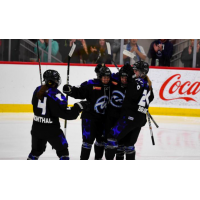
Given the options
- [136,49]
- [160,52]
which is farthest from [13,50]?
[160,52]

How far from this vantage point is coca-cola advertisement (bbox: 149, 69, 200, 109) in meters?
6.94

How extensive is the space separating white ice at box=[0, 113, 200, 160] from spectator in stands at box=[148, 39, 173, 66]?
1.32 meters

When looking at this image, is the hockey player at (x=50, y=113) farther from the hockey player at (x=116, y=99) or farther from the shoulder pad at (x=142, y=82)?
the shoulder pad at (x=142, y=82)

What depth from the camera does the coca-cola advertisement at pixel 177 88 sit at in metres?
6.94

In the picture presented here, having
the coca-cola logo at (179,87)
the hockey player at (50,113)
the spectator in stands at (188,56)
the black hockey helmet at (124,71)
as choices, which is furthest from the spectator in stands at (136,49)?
the hockey player at (50,113)

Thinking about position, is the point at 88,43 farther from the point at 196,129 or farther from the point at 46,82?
the point at 46,82

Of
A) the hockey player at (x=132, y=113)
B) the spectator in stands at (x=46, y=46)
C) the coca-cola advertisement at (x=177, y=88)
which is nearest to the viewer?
the hockey player at (x=132, y=113)

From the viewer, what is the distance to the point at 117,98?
10.2 ft

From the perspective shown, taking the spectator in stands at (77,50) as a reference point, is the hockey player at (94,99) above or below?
below

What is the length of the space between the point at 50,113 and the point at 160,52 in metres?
4.81

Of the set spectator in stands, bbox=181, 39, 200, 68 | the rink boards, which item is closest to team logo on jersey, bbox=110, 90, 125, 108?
the rink boards

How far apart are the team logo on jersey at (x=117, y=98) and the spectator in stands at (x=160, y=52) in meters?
4.14

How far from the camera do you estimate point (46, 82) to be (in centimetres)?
274

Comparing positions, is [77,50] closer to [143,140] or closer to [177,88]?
[177,88]
